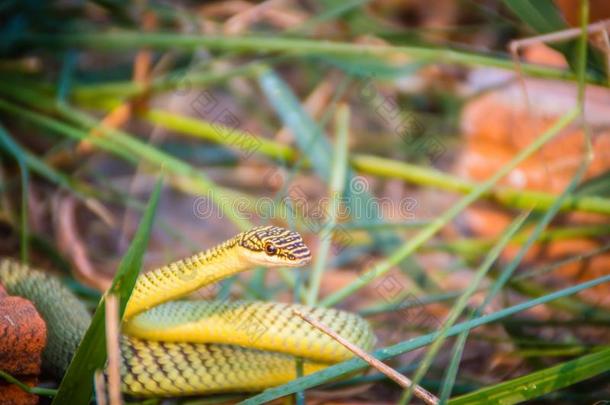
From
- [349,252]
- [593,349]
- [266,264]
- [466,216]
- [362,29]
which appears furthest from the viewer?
[466,216]

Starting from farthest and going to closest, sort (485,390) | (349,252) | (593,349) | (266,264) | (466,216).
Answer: (466,216), (349,252), (593,349), (266,264), (485,390)

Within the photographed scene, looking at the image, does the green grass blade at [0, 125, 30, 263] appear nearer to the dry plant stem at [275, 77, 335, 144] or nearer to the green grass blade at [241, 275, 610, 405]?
the green grass blade at [241, 275, 610, 405]

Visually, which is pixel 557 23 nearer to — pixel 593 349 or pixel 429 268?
pixel 593 349

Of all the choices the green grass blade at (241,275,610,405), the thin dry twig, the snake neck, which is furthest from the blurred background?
the snake neck

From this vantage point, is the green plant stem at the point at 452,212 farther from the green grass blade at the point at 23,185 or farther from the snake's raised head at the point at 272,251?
the green grass blade at the point at 23,185

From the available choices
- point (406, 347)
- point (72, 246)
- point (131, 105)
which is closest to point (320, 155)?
point (131, 105)

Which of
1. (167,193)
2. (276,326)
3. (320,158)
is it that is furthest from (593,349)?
(167,193)
